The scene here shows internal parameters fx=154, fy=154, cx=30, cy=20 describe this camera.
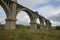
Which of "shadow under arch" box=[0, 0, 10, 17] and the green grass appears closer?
the green grass

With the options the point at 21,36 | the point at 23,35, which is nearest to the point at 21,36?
the point at 21,36

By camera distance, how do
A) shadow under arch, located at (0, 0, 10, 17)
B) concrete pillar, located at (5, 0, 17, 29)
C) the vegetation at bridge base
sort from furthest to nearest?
concrete pillar, located at (5, 0, 17, 29)
shadow under arch, located at (0, 0, 10, 17)
the vegetation at bridge base

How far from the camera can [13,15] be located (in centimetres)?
3931

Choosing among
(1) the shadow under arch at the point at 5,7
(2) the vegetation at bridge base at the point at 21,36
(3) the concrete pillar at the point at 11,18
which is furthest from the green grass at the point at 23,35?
(3) the concrete pillar at the point at 11,18

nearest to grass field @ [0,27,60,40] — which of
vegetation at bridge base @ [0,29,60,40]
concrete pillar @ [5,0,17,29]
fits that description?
vegetation at bridge base @ [0,29,60,40]

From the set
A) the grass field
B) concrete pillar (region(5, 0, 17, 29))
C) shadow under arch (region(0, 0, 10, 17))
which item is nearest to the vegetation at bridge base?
the grass field

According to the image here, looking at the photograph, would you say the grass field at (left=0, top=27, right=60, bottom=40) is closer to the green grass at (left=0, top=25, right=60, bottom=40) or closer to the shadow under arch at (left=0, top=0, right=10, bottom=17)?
the green grass at (left=0, top=25, right=60, bottom=40)

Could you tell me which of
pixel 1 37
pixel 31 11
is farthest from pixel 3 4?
pixel 1 37

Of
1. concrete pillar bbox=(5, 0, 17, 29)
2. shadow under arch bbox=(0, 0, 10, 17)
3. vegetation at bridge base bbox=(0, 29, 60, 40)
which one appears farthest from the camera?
concrete pillar bbox=(5, 0, 17, 29)

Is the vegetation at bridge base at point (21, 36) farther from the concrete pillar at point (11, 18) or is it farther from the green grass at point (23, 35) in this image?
the concrete pillar at point (11, 18)

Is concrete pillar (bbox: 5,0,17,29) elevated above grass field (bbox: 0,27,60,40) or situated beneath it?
elevated above

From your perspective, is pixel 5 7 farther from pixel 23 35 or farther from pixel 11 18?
pixel 23 35

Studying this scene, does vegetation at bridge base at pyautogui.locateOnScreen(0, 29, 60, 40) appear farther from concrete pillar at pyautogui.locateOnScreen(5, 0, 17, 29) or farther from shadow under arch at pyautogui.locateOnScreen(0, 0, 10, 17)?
concrete pillar at pyautogui.locateOnScreen(5, 0, 17, 29)

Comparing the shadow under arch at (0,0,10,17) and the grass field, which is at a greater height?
the shadow under arch at (0,0,10,17)
